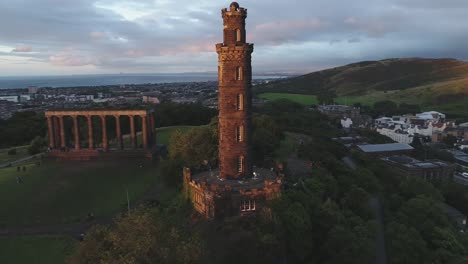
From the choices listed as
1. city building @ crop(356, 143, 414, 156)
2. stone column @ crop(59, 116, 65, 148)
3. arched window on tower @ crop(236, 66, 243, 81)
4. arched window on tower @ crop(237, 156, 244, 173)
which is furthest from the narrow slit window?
city building @ crop(356, 143, 414, 156)

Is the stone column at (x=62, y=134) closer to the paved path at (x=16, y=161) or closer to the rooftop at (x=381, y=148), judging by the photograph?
the paved path at (x=16, y=161)

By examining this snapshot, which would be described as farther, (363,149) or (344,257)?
(363,149)

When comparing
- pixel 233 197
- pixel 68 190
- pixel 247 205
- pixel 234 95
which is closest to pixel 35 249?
pixel 68 190

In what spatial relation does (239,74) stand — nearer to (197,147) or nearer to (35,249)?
(197,147)

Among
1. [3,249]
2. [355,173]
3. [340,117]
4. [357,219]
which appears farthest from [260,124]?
[340,117]

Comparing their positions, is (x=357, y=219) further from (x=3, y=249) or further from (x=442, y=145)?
(x=442, y=145)

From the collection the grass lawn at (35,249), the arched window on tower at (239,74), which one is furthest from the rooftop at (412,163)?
the grass lawn at (35,249)

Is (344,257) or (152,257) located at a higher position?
(152,257)

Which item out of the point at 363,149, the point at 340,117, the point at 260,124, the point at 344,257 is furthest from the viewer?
the point at 340,117
